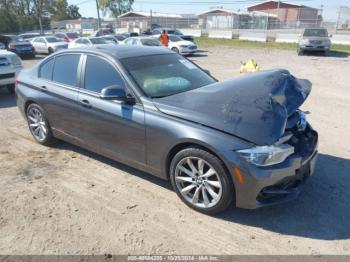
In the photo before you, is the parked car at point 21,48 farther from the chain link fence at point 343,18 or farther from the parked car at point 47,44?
the chain link fence at point 343,18

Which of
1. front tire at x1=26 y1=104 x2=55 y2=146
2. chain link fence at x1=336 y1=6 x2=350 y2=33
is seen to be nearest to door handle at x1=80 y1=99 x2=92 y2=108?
front tire at x1=26 y1=104 x2=55 y2=146

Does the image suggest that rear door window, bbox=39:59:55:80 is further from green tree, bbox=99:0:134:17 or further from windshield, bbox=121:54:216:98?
green tree, bbox=99:0:134:17

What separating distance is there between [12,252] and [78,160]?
6.55 feet

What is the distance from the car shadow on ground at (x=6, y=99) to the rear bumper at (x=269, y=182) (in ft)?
23.9

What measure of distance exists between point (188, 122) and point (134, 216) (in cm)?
117

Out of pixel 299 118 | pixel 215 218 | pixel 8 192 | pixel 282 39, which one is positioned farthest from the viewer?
pixel 282 39

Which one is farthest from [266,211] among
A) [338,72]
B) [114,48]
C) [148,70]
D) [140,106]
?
[338,72]

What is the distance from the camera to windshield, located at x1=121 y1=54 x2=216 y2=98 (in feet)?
13.1

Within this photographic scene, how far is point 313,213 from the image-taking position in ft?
11.5

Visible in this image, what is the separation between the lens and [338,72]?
13.3m

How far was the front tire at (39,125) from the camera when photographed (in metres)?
5.25

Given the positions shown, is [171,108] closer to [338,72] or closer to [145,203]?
[145,203]

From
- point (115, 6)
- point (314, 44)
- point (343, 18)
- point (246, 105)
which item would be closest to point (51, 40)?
point (314, 44)

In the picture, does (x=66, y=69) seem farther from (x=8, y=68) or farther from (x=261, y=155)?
(x=8, y=68)
